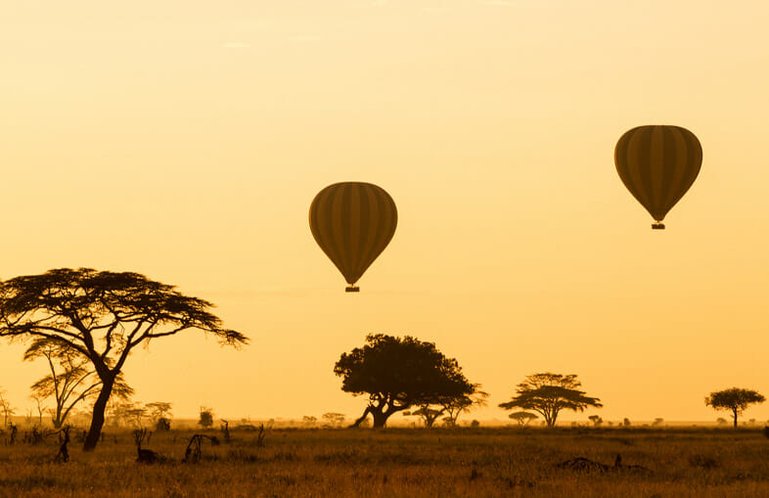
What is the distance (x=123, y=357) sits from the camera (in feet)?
165

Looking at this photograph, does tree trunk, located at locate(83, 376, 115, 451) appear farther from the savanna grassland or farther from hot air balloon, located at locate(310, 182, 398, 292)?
hot air balloon, located at locate(310, 182, 398, 292)

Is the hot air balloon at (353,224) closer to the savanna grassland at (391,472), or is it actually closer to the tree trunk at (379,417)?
the savanna grassland at (391,472)

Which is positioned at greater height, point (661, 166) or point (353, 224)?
point (661, 166)

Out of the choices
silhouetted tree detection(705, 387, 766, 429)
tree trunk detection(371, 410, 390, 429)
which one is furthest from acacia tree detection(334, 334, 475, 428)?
silhouetted tree detection(705, 387, 766, 429)

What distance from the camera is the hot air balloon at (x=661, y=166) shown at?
59125 mm

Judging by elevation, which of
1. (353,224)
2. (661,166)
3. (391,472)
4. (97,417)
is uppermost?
(661,166)

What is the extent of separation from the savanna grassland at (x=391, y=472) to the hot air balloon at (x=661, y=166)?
13157 mm

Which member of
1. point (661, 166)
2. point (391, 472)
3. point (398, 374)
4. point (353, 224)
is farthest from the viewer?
point (398, 374)

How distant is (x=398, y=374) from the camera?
98.2 m

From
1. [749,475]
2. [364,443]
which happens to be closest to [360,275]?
[364,443]

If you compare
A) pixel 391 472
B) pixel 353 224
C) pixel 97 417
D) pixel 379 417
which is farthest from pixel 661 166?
pixel 379 417

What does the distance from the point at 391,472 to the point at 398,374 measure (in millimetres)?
63393

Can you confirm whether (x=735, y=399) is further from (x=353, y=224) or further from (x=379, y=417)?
(x=353, y=224)

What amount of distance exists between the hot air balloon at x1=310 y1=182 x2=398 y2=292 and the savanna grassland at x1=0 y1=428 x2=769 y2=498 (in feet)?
39.9
